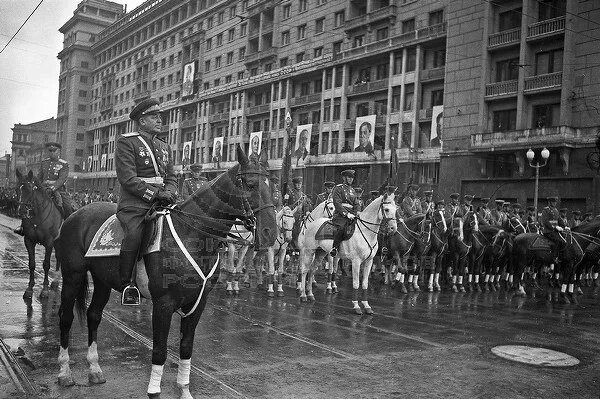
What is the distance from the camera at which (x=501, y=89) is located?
116 feet

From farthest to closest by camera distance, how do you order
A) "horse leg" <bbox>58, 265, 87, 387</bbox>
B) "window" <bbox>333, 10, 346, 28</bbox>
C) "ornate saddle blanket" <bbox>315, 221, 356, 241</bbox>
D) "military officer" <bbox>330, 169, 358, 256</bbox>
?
"window" <bbox>333, 10, 346, 28</bbox>, "ornate saddle blanket" <bbox>315, 221, 356, 241</bbox>, "military officer" <bbox>330, 169, 358, 256</bbox>, "horse leg" <bbox>58, 265, 87, 387</bbox>

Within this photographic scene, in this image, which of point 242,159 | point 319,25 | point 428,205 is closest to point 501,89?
point 428,205

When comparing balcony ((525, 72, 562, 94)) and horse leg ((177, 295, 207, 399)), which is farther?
balcony ((525, 72, 562, 94))

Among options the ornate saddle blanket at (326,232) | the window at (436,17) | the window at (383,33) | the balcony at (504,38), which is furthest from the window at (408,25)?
the ornate saddle blanket at (326,232)

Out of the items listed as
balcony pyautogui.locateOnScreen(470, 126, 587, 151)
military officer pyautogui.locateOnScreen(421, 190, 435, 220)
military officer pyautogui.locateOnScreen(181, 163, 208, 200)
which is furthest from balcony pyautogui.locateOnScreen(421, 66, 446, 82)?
military officer pyautogui.locateOnScreen(181, 163, 208, 200)

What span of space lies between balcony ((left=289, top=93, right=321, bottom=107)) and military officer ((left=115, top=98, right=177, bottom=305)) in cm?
4473

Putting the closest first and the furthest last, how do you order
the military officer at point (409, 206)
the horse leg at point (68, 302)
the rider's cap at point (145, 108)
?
the rider's cap at point (145, 108) < the horse leg at point (68, 302) < the military officer at point (409, 206)

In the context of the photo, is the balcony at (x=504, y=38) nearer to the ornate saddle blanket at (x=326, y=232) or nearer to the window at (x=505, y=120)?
the window at (x=505, y=120)

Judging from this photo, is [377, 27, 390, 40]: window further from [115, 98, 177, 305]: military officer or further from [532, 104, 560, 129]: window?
[115, 98, 177, 305]: military officer

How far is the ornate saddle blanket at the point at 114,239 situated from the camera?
571 centimetres

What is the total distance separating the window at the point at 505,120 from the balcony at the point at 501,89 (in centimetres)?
125

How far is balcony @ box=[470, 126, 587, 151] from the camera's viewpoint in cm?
3118

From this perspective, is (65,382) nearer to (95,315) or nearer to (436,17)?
(95,315)

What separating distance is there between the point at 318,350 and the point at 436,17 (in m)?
39.1
